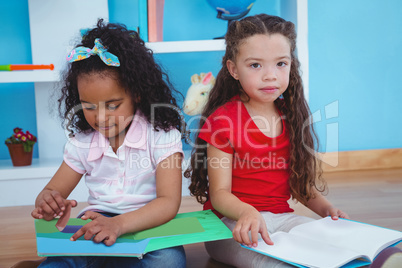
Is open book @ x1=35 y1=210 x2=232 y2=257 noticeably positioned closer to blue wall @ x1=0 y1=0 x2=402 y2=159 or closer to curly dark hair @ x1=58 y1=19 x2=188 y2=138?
curly dark hair @ x1=58 y1=19 x2=188 y2=138

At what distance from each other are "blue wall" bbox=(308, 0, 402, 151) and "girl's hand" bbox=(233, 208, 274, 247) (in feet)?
Answer: 3.91

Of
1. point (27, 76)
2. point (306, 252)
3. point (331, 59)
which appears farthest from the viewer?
point (331, 59)

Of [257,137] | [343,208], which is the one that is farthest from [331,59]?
[257,137]

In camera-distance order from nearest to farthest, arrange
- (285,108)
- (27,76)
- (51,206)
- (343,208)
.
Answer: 1. (51,206)
2. (285,108)
3. (343,208)
4. (27,76)


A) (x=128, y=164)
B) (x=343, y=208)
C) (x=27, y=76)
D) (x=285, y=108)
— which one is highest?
(x=27, y=76)

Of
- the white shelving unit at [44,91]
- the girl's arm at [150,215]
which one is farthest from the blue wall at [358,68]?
the girl's arm at [150,215]

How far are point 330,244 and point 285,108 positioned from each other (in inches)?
15.3

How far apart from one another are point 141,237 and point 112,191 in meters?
0.17

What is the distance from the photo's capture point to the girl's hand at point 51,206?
2.83ft

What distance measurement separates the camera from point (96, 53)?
0.92m

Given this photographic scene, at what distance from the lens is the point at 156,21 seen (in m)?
1.60

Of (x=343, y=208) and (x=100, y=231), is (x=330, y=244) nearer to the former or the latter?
(x=100, y=231)

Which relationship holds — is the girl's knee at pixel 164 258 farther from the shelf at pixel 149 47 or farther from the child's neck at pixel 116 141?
the shelf at pixel 149 47

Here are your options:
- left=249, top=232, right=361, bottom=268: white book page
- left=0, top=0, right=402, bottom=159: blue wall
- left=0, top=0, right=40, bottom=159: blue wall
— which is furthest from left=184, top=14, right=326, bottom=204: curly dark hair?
left=0, top=0, right=40, bottom=159: blue wall
